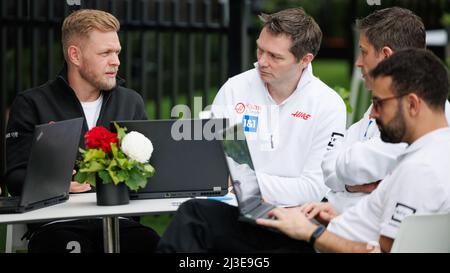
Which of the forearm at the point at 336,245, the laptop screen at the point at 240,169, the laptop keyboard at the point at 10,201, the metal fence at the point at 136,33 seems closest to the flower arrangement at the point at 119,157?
the laptop keyboard at the point at 10,201

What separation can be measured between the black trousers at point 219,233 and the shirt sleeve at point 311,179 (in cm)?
69

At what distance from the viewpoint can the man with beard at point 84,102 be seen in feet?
14.7

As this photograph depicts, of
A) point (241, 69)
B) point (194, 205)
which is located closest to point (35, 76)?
point (241, 69)

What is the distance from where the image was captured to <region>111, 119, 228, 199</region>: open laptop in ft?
13.4

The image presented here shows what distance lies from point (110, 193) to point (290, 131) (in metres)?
1.07

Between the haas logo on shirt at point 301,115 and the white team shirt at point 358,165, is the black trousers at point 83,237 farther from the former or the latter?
the white team shirt at point 358,165

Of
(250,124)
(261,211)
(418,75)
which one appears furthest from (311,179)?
(418,75)

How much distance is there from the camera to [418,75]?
10.6 feet

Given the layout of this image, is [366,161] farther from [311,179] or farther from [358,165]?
[311,179]

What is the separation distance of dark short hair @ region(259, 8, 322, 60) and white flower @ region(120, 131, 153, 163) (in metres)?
1.06

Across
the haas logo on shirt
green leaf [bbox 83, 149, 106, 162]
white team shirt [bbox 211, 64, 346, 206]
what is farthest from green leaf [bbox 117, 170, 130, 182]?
the haas logo on shirt
